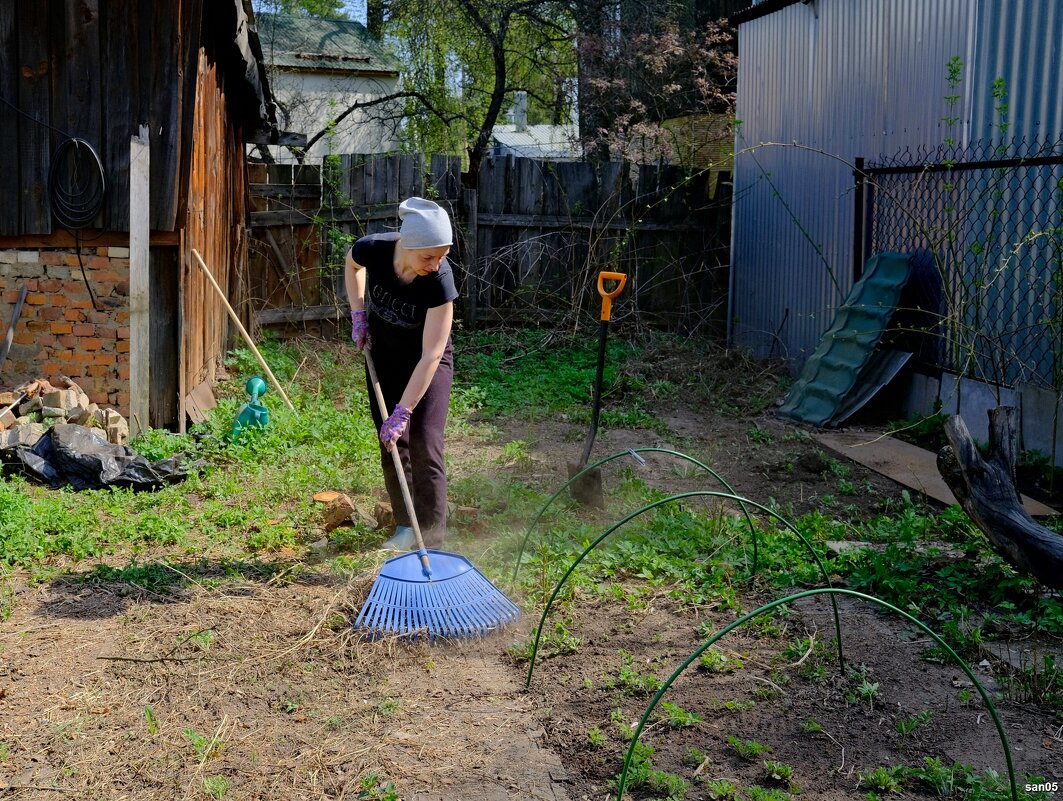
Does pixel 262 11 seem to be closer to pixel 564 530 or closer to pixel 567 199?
pixel 567 199

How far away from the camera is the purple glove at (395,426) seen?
4512mm

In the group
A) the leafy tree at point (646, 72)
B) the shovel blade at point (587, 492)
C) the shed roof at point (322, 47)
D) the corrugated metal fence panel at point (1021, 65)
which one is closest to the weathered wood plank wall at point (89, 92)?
the shovel blade at point (587, 492)

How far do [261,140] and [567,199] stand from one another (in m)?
3.56

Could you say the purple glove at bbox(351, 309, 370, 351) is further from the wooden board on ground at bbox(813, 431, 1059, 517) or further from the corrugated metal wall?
the corrugated metal wall

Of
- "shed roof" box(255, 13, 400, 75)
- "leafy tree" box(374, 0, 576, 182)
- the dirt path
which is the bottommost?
the dirt path

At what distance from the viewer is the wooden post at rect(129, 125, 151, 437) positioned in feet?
22.5

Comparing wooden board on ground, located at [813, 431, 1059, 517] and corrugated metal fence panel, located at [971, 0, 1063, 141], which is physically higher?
corrugated metal fence panel, located at [971, 0, 1063, 141]

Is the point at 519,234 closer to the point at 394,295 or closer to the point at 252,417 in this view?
the point at 252,417

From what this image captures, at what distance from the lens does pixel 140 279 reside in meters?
6.96

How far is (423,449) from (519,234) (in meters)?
7.17

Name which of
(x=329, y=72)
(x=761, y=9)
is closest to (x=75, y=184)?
(x=761, y=9)

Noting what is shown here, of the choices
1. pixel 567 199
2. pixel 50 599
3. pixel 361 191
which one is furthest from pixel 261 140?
pixel 50 599

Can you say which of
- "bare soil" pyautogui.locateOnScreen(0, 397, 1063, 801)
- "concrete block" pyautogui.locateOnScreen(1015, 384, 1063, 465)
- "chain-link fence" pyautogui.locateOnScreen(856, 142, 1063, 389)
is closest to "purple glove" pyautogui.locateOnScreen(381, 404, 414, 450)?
"bare soil" pyautogui.locateOnScreen(0, 397, 1063, 801)

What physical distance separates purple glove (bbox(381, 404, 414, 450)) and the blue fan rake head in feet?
1.78
